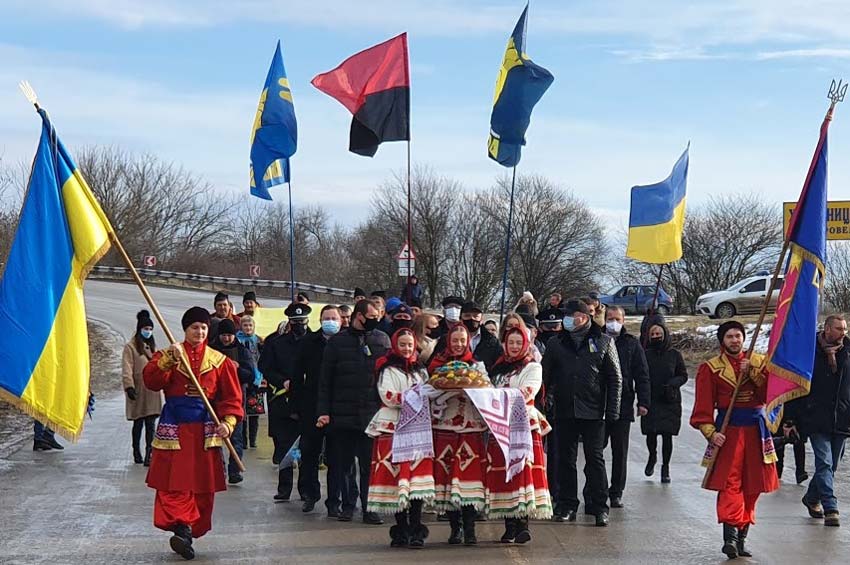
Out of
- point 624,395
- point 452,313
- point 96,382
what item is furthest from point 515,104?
point 96,382

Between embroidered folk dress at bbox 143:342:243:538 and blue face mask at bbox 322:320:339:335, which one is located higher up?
blue face mask at bbox 322:320:339:335

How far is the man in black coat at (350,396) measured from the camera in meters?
10.6

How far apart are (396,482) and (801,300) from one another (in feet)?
11.0

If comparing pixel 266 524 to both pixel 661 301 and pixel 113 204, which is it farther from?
pixel 113 204

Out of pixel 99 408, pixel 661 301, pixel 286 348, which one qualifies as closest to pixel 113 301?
pixel 661 301

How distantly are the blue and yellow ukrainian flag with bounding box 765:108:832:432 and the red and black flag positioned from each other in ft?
23.4

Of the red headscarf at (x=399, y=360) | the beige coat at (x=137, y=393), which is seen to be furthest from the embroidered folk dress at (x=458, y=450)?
the beige coat at (x=137, y=393)

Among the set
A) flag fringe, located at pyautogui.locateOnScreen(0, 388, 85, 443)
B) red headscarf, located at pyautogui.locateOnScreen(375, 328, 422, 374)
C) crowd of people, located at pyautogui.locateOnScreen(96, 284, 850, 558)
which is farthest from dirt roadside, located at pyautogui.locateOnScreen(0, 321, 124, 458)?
red headscarf, located at pyautogui.locateOnScreen(375, 328, 422, 374)

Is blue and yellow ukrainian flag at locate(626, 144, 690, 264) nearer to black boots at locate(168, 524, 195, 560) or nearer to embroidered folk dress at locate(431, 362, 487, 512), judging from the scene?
embroidered folk dress at locate(431, 362, 487, 512)

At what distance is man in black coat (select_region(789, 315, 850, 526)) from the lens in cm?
1071

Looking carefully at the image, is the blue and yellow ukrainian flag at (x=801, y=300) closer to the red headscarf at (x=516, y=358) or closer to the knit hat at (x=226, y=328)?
the red headscarf at (x=516, y=358)

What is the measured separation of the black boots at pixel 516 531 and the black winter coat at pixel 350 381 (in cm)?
172

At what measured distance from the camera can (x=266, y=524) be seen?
10.3 meters

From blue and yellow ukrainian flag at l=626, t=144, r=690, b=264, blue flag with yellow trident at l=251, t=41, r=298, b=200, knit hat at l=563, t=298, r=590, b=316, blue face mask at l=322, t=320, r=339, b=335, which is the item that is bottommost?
blue face mask at l=322, t=320, r=339, b=335
